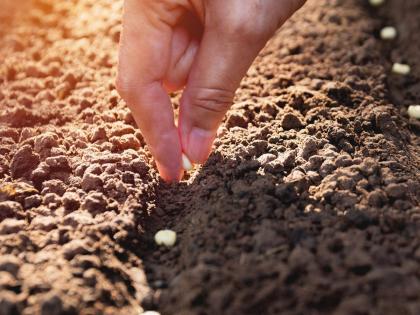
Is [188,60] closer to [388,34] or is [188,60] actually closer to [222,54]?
[222,54]

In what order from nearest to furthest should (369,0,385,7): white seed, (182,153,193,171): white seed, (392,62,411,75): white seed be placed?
(182,153,193,171): white seed, (392,62,411,75): white seed, (369,0,385,7): white seed

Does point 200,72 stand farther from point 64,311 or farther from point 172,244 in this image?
point 64,311

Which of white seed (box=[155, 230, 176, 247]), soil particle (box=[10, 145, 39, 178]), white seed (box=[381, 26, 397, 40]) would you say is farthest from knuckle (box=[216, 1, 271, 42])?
white seed (box=[381, 26, 397, 40])

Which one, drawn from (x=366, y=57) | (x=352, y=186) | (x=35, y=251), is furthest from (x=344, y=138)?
(x=35, y=251)

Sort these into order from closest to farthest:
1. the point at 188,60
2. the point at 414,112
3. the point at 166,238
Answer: the point at 166,238
the point at 188,60
the point at 414,112

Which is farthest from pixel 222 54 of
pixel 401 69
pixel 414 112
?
pixel 401 69

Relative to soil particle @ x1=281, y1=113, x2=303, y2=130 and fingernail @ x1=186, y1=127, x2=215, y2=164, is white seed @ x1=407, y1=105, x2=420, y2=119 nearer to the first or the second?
soil particle @ x1=281, y1=113, x2=303, y2=130

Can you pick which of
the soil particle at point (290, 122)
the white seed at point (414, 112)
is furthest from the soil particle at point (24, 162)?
the white seed at point (414, 112)
